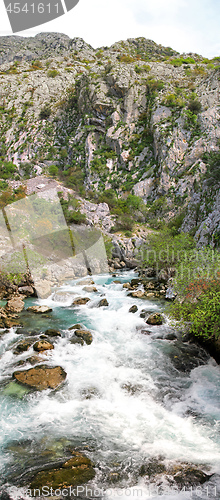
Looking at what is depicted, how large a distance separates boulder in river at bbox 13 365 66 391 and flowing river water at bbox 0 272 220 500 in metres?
0.32

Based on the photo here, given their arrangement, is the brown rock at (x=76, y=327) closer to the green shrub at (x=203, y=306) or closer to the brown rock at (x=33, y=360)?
the brown rock at (x=33, y=360)

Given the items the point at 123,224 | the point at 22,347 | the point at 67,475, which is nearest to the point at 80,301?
the point at 22,347

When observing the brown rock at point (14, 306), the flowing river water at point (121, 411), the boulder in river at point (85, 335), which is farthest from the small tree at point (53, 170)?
the boulder in river at point (85, 335)

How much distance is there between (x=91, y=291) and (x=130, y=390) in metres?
14.0

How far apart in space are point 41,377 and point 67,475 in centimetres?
465

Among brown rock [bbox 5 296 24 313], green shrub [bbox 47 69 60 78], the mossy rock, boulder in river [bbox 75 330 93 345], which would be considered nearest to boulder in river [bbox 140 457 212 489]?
the mossy rock

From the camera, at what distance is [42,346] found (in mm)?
12633

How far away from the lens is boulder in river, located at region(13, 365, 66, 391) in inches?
398

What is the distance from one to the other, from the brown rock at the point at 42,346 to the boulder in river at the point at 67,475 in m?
6.30

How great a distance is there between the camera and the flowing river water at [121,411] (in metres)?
6.55

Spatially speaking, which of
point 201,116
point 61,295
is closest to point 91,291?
point 61,295

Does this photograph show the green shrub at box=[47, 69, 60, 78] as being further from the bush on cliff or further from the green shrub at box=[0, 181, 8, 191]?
the bush on cliff

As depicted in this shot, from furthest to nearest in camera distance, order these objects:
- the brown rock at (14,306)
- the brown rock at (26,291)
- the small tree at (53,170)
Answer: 1. the small tree at (53,170)
2. the brown rock at (26,291)
3. the brown rock at (14,306)

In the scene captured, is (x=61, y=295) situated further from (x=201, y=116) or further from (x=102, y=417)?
(x=201, y=116)
